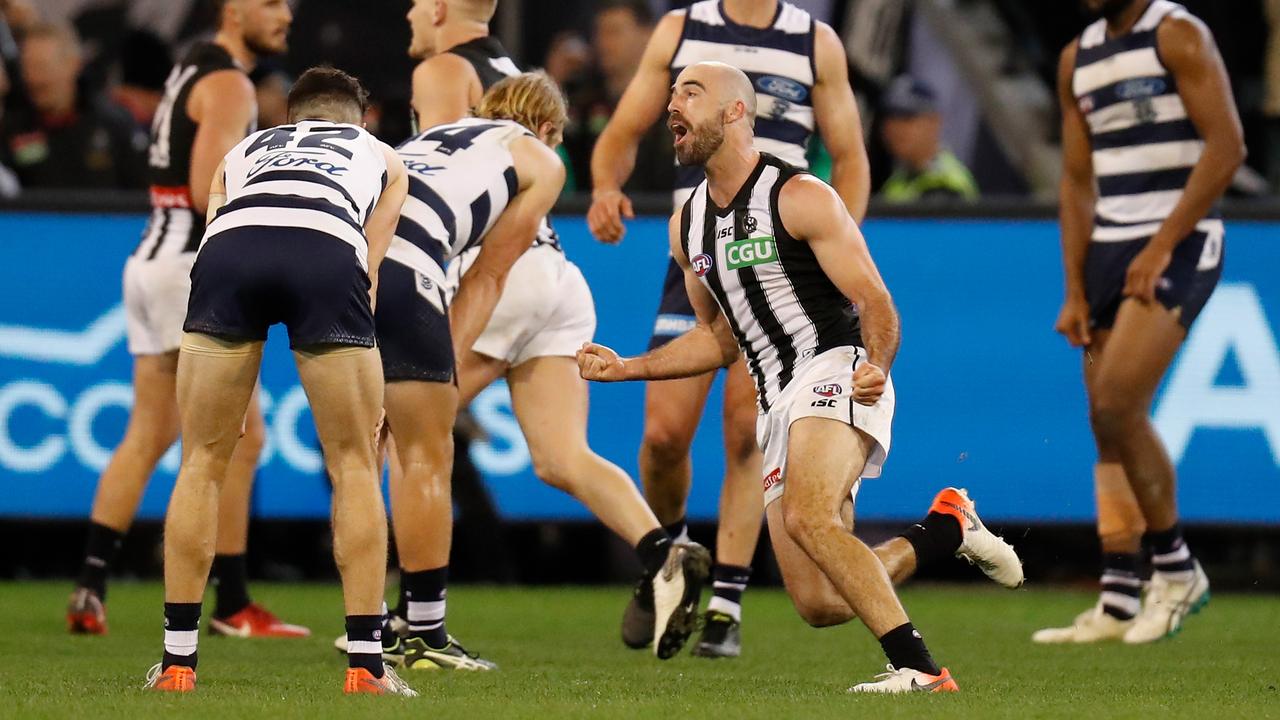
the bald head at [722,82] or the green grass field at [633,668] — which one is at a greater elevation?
the bald head at [722,82]

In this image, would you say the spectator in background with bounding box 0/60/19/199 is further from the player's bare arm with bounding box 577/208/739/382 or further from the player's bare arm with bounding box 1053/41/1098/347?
the player's bare arm with bounding box 1053/41/1098/347

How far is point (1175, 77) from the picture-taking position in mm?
7461

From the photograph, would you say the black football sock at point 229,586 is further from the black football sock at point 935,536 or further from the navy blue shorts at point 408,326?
the black football sock at point 935,536

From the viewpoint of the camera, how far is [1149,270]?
7.39 meters

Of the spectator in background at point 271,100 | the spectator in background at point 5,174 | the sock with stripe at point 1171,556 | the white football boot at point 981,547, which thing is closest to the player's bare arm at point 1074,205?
the sock with stripe at point 1171,556

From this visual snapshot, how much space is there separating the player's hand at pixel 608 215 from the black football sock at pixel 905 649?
7.64ft

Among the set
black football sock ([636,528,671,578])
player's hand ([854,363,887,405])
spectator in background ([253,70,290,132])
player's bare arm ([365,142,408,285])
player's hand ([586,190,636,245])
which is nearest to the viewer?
player's hand ([854,363,887,405])

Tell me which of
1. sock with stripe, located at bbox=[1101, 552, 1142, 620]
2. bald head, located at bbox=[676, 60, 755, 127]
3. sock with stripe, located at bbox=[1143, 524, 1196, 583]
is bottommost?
sock with stripe, located at bbox=[1101, 552, 1142, 620]

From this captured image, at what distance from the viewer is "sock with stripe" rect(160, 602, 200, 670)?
5.26 meters

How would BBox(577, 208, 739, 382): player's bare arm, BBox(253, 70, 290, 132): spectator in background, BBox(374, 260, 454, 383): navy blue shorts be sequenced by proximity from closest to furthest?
BBox(577, 208, 739, 382): player's bare arm < BBox(374, 260, 454, 383): navy blue shorts < BBox(253, 70, 290, 132): spectator in background

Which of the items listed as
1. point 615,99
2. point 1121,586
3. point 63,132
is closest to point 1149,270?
point 1121,586

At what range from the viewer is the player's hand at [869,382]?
5.26 m

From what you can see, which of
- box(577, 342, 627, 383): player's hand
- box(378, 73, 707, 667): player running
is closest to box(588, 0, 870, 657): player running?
box(378, 73, 707, 667): player running

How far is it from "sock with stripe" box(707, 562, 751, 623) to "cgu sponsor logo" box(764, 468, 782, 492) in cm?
137
